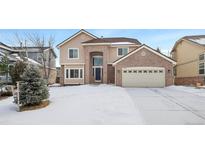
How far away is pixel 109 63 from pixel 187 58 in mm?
10946

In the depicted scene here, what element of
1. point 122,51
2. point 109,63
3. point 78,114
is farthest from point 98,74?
point 78,114

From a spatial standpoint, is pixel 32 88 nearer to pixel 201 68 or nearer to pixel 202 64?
pixel 202 64

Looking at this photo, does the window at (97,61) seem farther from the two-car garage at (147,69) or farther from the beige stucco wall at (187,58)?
the beige stucco wall at (187,58)

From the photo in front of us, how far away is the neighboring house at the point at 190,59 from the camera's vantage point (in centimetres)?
2614

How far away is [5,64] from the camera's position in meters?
20.9

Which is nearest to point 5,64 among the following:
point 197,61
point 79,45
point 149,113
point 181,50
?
point 79,45

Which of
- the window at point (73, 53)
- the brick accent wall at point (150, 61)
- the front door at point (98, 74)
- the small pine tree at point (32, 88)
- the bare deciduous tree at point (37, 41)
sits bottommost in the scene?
the small pine tree at point (32, 88)

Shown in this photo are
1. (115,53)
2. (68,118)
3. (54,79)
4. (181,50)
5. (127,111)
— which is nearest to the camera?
(68,118)

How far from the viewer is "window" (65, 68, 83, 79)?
1159 inches

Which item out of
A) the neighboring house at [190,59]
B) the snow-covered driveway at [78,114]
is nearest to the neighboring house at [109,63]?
the neighboring house at [190,59]

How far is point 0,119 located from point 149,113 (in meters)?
6.71

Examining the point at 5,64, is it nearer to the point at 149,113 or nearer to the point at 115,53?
the point at 115,53

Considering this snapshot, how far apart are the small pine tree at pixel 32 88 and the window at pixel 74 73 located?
1659cm

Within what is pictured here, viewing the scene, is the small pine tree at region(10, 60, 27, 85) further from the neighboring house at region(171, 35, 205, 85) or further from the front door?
the neighboring house at region(171, 35, 205, 85)
